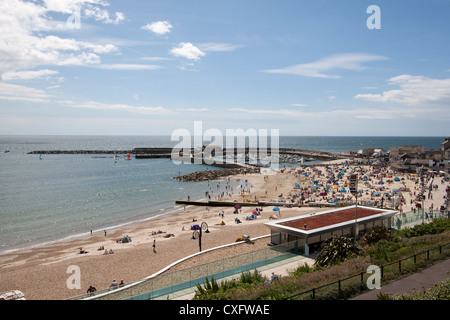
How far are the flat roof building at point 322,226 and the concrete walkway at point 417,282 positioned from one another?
5.72 meters

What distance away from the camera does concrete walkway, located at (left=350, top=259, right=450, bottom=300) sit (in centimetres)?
872

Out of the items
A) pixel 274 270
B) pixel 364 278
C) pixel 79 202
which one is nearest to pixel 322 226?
pixel 274 270

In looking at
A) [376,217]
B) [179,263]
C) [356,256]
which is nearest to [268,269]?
[356,256]

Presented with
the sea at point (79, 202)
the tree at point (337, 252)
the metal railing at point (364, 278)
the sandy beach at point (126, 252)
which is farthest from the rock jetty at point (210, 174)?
the metal railing at point (364, 278)

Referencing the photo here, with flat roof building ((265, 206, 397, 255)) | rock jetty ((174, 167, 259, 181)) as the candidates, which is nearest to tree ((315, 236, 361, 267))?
flat roof building ((265, 206, 397, 255))

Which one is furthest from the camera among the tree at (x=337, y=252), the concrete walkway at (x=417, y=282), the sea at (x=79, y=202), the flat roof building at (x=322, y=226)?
the sea at (x=79, y=202)

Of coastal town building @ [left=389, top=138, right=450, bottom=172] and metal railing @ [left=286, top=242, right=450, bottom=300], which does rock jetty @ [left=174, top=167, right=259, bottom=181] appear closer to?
coastal town building @ [left=389, top=138, right=450, bottom=172]

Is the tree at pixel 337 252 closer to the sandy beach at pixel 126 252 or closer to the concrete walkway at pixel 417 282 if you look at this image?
the concrete walkway at pixel 417 282

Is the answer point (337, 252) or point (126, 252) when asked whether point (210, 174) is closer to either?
point (126, 252)

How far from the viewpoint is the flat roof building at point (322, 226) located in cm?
1616

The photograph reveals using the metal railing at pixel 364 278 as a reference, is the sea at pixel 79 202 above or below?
below

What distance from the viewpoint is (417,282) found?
939cm

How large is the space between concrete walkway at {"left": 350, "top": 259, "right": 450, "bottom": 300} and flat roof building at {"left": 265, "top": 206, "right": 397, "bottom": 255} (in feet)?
18.8
